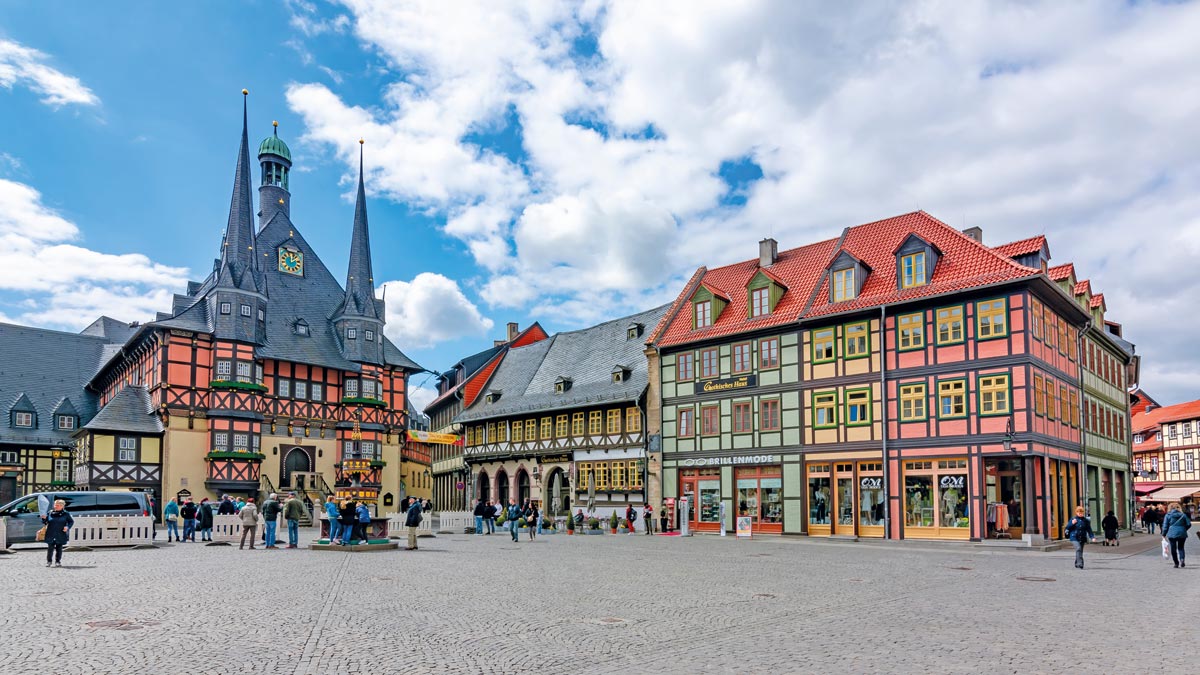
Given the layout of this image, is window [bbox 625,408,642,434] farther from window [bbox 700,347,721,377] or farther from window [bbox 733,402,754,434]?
window [bbox 733,402,754,434]

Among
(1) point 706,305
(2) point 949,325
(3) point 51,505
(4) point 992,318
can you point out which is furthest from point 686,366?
(3) point 51,505

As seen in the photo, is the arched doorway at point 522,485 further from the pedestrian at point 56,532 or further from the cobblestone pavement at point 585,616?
the pedestrian at point 56,532

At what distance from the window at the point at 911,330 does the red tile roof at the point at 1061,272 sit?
21.6 feet

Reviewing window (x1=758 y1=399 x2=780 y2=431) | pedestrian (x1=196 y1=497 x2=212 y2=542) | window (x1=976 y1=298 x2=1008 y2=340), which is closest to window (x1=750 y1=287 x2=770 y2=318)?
window (x1=758 y1=399 x2=780 y2=431)

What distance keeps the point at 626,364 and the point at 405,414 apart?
20.7 metres

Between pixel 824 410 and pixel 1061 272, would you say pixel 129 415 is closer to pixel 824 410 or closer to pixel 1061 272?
pixel 824 410

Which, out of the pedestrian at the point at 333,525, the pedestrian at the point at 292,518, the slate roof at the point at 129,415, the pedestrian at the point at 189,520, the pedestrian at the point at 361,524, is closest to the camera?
the pedestrian at the point at 361,524

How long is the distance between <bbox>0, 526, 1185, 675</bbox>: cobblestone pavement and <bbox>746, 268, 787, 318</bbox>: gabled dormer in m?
16.8

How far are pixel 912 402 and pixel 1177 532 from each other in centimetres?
1123

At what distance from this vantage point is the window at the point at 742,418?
38531 mm

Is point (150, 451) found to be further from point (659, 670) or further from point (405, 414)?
point (659, 670)

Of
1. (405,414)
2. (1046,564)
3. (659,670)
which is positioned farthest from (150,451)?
(659,670)

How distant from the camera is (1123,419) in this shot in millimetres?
45781

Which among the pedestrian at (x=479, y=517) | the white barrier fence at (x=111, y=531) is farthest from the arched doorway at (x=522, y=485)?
the white barrier fence at (x=111, y=531)
